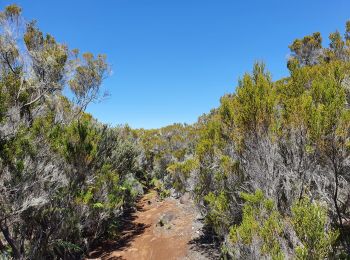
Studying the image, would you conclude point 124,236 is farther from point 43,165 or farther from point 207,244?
point 43,165

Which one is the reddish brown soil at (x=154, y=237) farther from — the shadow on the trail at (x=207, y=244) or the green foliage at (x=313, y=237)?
the green foliage at (x=313, y=237)

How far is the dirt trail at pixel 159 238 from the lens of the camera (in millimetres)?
11102

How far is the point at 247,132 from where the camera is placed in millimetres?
8086

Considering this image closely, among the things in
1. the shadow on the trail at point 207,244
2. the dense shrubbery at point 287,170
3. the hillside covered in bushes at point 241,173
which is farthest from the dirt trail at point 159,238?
the dense shrubbery at point 287,170

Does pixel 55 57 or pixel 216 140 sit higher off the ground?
pixel 55 57

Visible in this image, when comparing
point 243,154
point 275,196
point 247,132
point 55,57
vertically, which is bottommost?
point 275,196

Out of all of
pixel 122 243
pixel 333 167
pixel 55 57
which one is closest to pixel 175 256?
pixel 122 243

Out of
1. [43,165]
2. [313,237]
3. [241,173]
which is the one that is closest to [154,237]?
[241,173]

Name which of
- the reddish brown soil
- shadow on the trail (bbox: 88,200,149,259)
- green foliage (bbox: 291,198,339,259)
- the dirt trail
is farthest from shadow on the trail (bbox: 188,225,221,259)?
green foliage (bbox: 291,198,339,259)

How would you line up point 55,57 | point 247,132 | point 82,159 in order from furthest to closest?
1. point 55,57
2. point 82,159
3. point 247,132

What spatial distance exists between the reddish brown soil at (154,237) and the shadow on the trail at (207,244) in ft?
1.12

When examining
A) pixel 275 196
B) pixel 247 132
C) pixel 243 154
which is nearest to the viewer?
pixel 275 196

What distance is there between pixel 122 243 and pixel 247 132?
8.69 metres

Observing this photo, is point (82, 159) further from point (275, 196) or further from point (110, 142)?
point (110, 142)
